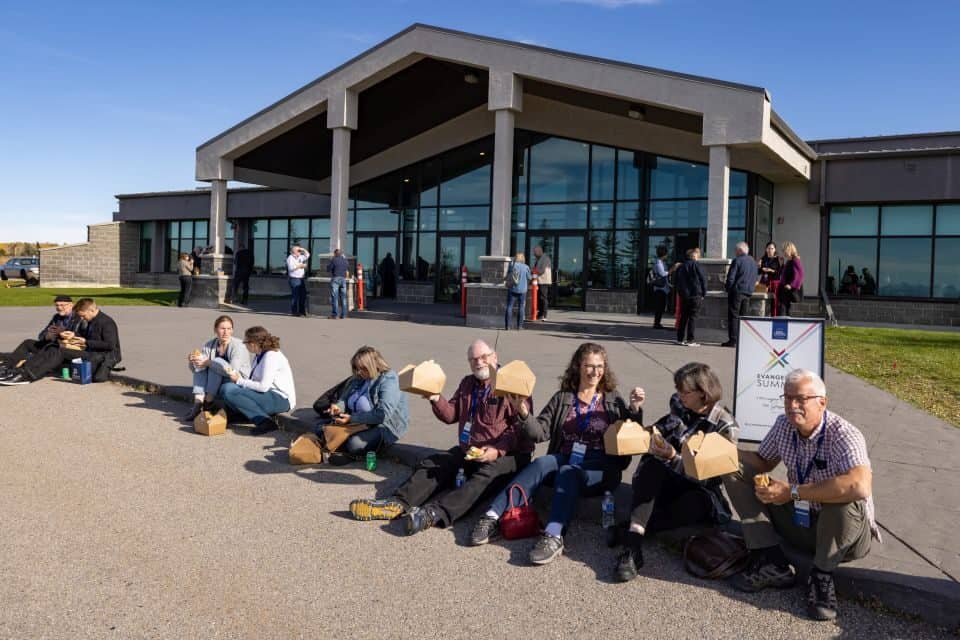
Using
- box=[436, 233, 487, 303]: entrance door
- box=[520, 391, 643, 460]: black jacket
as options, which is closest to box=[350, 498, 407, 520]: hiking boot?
box=[520, 391, 643, 460]: black jacket

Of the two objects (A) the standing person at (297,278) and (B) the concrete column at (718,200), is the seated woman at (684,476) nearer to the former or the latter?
(B) the concrete column at (718,200)

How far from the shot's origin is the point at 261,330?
7.72 meters

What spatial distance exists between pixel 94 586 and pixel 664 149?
19.5 metres

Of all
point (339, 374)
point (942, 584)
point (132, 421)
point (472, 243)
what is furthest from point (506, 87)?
point (942, 584)

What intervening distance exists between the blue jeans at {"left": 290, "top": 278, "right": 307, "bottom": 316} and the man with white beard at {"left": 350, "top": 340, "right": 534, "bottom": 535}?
15.1 metres

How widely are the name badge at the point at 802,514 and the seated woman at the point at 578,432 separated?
120 cm

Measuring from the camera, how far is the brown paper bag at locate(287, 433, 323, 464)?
6.28 meters

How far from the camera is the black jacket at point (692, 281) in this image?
549 inches

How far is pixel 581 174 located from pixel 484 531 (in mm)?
18906

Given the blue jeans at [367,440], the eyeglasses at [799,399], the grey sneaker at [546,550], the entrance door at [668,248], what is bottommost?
the grey sneaker at [546,550]

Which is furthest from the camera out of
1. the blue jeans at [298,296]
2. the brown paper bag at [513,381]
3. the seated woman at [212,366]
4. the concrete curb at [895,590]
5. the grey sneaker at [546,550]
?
the blue jeans at [298,296]

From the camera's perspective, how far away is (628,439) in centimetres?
452

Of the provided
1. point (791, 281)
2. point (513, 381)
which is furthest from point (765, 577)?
point (791, 281)

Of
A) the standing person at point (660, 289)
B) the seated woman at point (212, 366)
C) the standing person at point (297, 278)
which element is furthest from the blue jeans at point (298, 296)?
the seated woman at point (212, 366)
